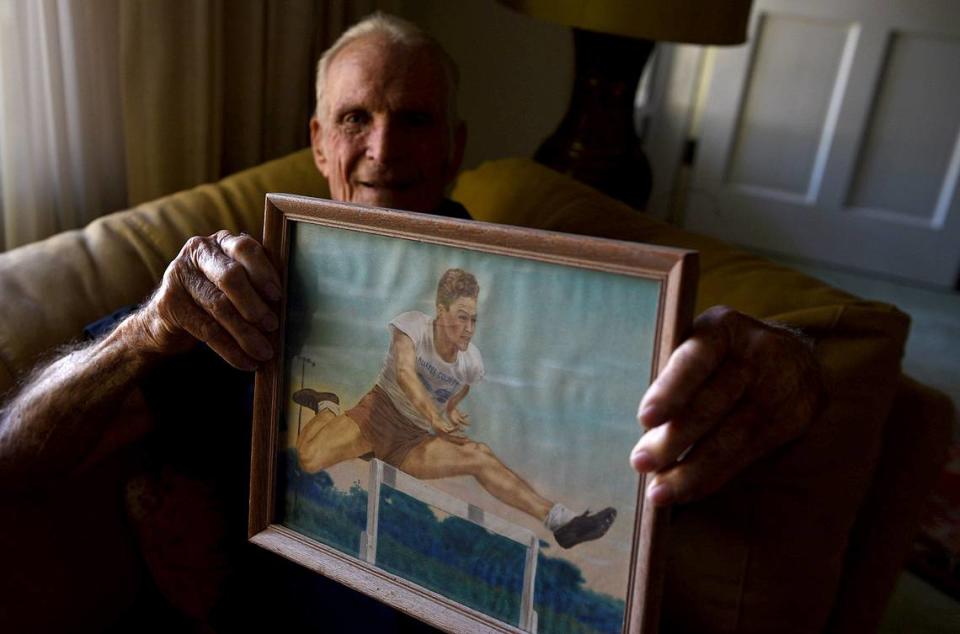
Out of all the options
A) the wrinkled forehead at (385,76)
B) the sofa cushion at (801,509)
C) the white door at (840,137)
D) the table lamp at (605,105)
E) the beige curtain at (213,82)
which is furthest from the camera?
the white door at (840,137)

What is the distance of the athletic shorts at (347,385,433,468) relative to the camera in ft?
2.11

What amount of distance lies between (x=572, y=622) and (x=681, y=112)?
3.37m

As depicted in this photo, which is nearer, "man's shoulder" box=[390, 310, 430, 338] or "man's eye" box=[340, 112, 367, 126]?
"man's shoulder" box=[390, 310, 430, 338]

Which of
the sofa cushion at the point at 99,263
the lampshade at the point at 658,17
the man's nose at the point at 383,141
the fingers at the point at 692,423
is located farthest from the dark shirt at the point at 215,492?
the lampshade at the point at 658,17

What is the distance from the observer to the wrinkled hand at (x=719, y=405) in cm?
51

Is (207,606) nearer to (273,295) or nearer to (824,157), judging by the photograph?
(273,295)

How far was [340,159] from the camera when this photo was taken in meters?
1.12

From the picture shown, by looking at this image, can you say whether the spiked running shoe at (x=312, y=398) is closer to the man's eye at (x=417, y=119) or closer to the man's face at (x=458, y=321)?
the man's face at (x=458, y=321)

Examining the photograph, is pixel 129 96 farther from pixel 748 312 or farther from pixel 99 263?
pixel 748 312

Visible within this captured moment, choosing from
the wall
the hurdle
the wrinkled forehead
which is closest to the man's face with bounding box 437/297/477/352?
the hurdle

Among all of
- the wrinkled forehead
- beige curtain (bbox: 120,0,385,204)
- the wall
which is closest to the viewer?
the wrinkled forehead

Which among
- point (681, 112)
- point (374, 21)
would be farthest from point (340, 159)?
point (681, 112)

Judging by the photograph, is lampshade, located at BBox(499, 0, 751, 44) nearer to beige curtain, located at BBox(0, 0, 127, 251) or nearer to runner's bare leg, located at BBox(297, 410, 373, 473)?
beige curtain, located at BBox(0, 0, 127, 251)

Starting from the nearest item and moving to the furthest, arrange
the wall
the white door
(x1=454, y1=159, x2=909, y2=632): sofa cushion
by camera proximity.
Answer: (x1=454, y1=159, x2=909, y2=632): sofa cushion
the wall
the white door
